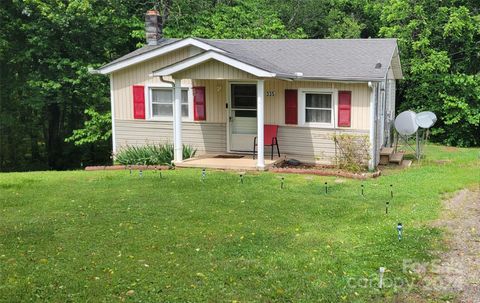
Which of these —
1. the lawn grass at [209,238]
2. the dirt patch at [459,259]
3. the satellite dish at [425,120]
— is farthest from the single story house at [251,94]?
the dirt patch at [459,259]

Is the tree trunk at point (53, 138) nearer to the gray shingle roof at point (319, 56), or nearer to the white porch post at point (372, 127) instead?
the gray shingle roof at point (319, 56)

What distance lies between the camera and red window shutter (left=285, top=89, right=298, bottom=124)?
1464 cm

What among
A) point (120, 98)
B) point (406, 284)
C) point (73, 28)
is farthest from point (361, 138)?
point (73, 28)

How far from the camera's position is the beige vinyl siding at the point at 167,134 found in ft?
A: 51.1

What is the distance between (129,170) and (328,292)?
935 cm

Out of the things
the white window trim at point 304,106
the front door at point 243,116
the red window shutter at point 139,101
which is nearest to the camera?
the white window trim at point 304,106

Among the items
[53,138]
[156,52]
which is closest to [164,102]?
[156,52]

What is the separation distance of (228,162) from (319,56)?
14.2 ft

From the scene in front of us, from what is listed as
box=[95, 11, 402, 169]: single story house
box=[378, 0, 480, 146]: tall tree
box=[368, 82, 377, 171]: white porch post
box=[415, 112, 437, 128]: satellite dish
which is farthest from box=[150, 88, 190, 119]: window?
box=[378, 0, 480, 146]: tall tree

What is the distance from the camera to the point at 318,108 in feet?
47.7

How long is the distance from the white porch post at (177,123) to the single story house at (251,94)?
1.0 inches

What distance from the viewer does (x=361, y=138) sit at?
551 inches

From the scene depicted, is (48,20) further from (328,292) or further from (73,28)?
(328,292)

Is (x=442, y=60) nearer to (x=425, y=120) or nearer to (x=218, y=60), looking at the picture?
(x=425, y=120)
